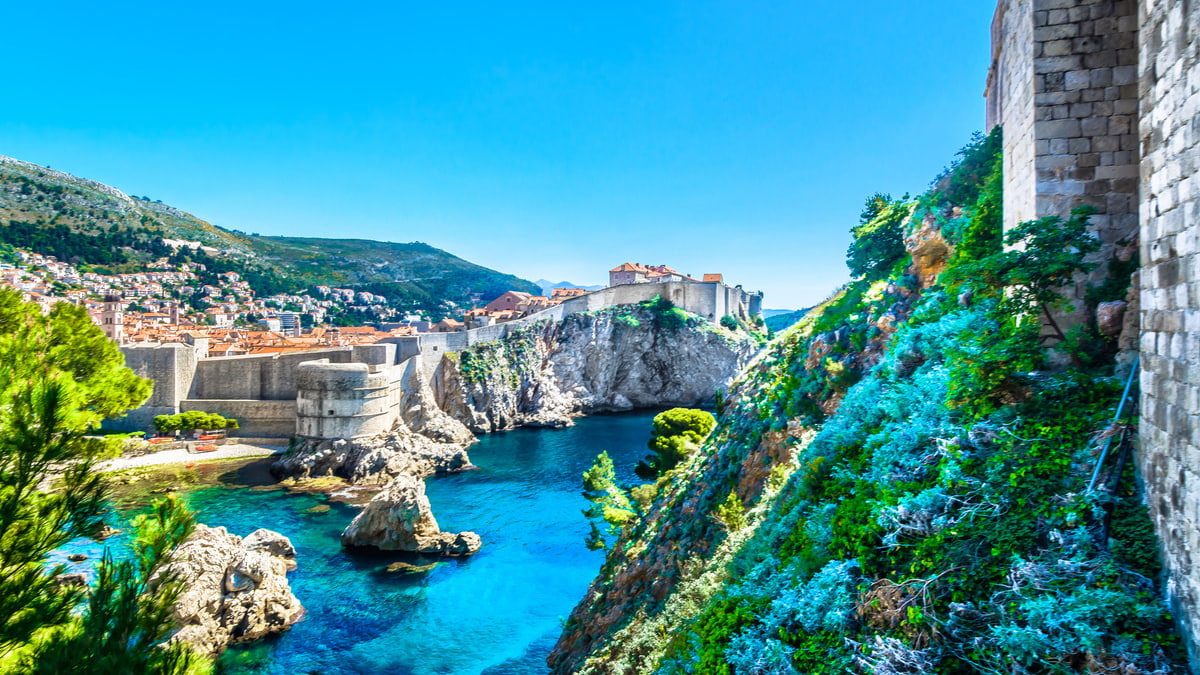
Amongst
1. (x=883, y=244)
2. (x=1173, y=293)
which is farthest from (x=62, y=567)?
(x=883, y=244)

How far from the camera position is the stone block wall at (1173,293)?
306 cm

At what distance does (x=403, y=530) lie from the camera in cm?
2047

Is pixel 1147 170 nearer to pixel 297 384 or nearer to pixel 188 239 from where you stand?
pixel 297 384

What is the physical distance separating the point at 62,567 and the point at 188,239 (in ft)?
426

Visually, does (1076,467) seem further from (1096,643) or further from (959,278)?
(959,278)

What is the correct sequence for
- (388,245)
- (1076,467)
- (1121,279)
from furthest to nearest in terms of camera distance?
(388,245)
(1121,279)
(1076,467)

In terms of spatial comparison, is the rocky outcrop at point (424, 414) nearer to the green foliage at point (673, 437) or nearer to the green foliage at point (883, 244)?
the green foliage at point (673, 437)

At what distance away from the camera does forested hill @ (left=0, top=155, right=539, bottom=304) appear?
88.1 metres

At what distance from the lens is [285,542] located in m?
19.5

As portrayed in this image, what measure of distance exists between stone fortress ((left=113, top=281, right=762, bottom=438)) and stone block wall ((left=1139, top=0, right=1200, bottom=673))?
105 feet

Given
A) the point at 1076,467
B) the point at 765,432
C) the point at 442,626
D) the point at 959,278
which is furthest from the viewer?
the point at 442,626

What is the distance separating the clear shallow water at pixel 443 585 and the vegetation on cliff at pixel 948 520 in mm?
7994

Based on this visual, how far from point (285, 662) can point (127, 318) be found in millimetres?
57117

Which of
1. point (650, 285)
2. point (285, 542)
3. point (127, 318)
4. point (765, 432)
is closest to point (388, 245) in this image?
point (127, 318)
